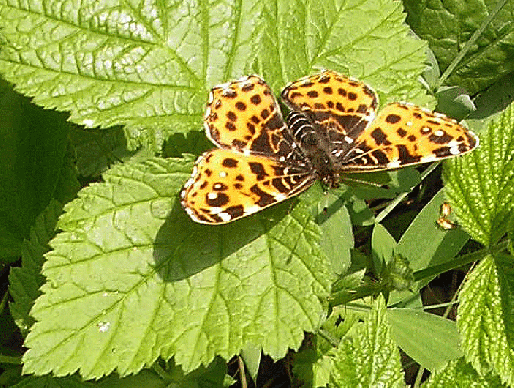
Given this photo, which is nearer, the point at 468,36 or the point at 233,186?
the point at 233,186

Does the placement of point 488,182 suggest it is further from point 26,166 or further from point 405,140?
point 26,166

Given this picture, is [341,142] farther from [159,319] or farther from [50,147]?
[50,147]

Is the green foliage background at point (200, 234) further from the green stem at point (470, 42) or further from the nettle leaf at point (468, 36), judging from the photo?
the nettle leaf at point (468, 36)

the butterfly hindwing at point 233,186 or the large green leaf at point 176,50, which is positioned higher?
the large green leaf at point 176,50

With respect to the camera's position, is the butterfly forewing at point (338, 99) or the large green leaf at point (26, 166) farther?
the large green leaf at point (26, 166)

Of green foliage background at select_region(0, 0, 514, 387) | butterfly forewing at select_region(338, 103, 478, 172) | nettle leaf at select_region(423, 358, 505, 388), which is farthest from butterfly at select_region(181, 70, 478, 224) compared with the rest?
nettle leaf at select_region(423, 358, 505, 388)

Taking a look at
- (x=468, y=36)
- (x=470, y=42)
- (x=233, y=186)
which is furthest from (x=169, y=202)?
(x=468, y=36)

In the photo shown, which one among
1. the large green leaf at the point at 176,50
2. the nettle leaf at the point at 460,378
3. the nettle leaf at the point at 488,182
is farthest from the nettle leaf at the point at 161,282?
the nettle leaf at the point at 488,182
